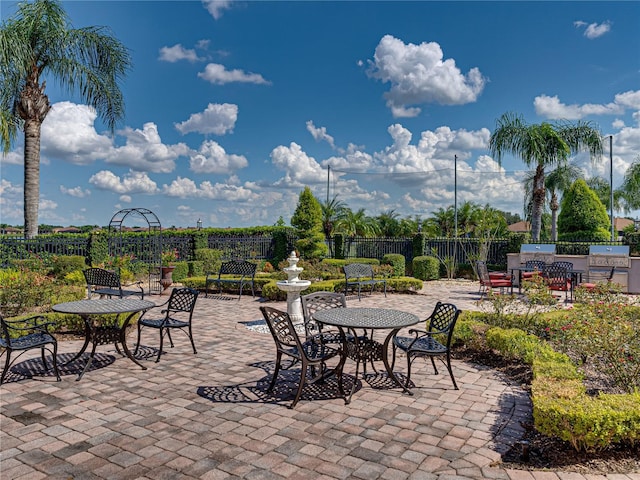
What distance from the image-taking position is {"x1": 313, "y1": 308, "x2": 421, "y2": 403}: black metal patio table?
4.03 metres

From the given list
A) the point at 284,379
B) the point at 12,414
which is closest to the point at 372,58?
the point at 284,379

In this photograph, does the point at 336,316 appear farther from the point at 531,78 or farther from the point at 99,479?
the point at 531,78

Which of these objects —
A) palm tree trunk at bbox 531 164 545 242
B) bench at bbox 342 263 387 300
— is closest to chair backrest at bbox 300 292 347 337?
bench at bbox 342 263 387 300

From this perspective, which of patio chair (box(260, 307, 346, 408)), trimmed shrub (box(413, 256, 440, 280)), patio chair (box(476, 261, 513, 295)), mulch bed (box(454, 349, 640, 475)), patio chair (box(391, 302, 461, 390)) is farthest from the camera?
trimmed shrub (box(413, 256, 440, 280))

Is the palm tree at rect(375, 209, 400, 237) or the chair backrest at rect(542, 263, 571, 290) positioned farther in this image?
the palm tree at rect(375, 209, 400, 237)

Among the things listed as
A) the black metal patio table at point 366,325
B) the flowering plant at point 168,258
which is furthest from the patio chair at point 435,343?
the flowering plant at point 168,258

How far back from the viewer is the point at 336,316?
4367 mm

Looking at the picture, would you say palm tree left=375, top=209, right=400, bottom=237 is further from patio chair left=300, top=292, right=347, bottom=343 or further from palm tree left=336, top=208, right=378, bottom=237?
patio chair left=300, top=292, right=347, bottom=343

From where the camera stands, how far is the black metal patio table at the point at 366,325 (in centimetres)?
403

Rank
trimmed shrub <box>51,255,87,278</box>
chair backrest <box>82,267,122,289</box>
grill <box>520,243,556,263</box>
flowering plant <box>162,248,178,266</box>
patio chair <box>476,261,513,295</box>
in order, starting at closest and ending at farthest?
1. chair backrest <box>82,267,122,289</box>
2. patio chair <box>476,261,513,295</box>
3. trimmed shrub <box>51,255,87,278</box>
4. grill <box>520,243,556,263</box>
5. flowering plant <box>162,248,178,266</box>

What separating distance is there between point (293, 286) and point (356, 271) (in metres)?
3.99

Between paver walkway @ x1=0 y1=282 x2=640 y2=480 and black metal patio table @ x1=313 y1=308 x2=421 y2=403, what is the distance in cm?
32

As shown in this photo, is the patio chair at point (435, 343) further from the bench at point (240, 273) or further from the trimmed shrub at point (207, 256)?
the trimmed shrub at point (207, 256)

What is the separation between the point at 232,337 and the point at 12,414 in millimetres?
3175
